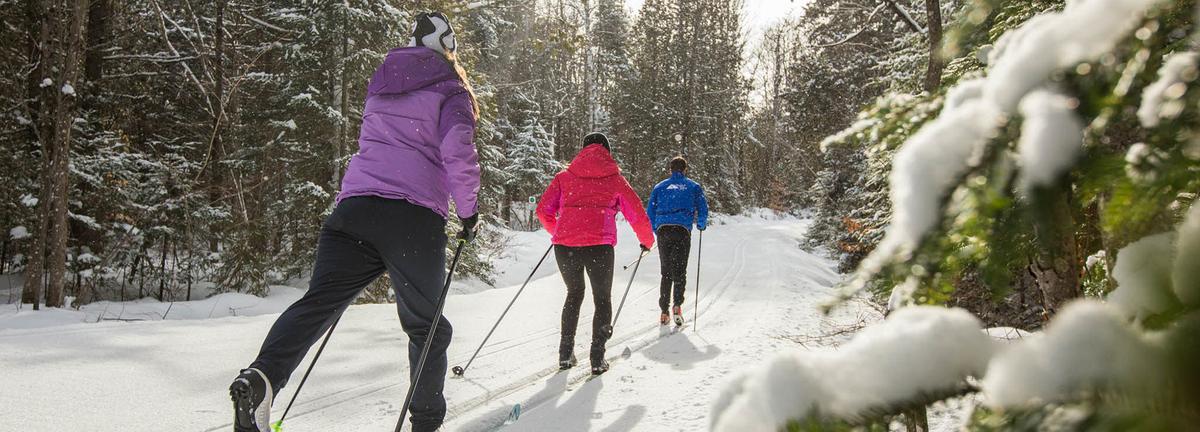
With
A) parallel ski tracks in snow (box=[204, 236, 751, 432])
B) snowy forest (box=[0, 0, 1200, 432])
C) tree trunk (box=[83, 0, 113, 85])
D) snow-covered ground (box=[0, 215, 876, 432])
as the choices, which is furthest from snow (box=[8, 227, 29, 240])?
parallel ski tracks in snow (box=[204, 236, 751, 432])

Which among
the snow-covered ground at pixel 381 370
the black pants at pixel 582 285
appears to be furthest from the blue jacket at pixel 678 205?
the black pants at pixel 582 285

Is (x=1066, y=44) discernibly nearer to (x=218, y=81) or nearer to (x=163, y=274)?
(x=218, y=81)

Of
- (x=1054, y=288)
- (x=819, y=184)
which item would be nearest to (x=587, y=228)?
(x=1054, y=288)

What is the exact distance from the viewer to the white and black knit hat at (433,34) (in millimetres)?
3068

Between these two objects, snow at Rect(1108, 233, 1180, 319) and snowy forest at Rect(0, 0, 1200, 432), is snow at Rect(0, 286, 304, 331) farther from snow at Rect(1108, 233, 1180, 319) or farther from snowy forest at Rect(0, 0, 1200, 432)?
snow at Rect(1108, 233, 1180, 319)

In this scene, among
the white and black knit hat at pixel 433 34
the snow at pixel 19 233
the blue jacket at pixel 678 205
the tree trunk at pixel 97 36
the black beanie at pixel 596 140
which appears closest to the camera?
the white and black knit hat at pixel 433 34

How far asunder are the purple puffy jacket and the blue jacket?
405cm

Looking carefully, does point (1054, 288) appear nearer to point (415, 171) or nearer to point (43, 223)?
point (415, 171)

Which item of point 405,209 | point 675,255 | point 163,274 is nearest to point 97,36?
point 163,274

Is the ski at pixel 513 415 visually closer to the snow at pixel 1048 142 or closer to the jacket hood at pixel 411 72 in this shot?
the jacket hood at pixel 411 72

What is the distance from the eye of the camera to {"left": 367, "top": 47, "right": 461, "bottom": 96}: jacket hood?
2859 millimetres

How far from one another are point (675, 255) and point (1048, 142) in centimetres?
624

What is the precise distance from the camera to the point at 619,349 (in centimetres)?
540

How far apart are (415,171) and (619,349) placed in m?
3.10
